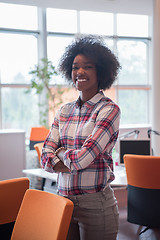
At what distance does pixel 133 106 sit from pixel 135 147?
5.10 meters

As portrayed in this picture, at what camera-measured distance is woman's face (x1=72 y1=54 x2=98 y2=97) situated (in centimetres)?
179

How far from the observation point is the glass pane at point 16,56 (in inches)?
295

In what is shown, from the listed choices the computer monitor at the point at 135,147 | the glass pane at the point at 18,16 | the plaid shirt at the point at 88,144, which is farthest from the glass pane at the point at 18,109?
the plaid shirt at the point at 88,144

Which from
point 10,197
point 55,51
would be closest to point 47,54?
point 55,51

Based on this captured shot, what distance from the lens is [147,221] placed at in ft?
10.9

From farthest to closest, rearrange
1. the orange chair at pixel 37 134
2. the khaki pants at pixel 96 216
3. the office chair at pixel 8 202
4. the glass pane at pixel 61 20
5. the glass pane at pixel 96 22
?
1. the glass pane at pixel 96 22
2. the glass pane at pixel 61 20
3. the orange chair at pixel 37 134
4. the office chair at pixel 8 202
5. the khaki pants at pixel 96 216

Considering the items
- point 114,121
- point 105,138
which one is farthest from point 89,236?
point 114,121

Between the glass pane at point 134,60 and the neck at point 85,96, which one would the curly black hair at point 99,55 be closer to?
the neck at point 85,96

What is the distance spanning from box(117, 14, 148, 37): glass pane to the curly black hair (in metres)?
6.85

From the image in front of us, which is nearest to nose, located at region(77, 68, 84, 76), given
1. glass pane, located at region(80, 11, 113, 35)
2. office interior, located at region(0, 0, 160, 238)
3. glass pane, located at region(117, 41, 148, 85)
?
office interior, located at region(0, 0, 160, 238)

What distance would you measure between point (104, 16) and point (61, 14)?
1.16 m

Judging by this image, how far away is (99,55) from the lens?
1.83 metres

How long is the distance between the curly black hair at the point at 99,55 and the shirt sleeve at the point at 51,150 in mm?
366

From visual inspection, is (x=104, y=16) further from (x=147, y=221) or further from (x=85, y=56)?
(x=85, y=56)
